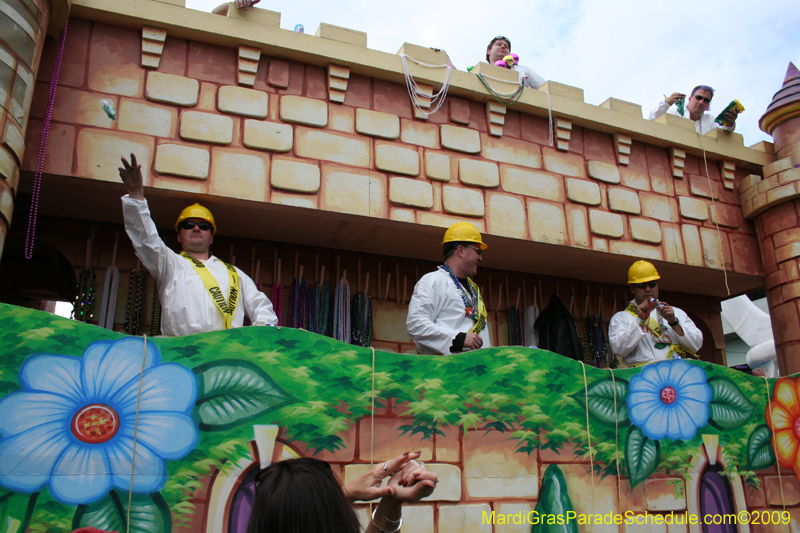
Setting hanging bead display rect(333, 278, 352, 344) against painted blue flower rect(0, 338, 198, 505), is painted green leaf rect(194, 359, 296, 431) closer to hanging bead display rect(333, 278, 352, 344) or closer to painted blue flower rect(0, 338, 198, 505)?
painted blue flower rect(0, 338, 198, 505)

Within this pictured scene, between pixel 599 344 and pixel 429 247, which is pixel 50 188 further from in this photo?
pixel 599 344

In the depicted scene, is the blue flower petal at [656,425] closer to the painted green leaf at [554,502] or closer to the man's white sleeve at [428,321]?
the painted green leaf at [554,502]

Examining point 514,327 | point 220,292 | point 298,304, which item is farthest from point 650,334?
point 220,292

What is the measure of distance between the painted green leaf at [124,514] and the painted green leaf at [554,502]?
1.86m

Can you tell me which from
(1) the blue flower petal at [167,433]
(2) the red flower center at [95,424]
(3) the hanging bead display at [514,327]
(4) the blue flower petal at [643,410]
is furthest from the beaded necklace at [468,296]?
(2) the red flower center at [95,424]

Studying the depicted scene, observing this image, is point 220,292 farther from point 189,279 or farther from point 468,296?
point 468,296

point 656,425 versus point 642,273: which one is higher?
point 642,273

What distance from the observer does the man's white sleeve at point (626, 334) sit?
5.17m

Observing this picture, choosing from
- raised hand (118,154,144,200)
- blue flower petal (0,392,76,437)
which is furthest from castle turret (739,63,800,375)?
blue flower petal (0,392,76,437)

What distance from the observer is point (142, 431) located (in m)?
2.83

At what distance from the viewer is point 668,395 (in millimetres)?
3988

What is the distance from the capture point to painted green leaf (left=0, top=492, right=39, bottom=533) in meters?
2.56

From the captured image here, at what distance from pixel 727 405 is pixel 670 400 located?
0.45m

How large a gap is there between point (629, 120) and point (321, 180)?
10.3 ft
